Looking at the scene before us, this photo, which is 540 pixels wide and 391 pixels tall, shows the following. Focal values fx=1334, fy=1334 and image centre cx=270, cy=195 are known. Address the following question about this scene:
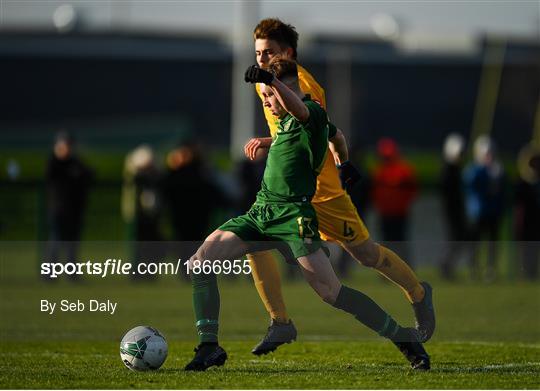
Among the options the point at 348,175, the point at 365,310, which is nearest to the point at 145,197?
the point at 348,175

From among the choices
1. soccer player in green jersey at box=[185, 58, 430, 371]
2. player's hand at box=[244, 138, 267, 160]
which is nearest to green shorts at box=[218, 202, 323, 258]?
soccer player in green jersey at box=[185, 58, 430, 371]

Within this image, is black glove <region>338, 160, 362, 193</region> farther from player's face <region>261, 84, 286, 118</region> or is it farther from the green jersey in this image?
player's face <region>261, 84, 286, 118</region>

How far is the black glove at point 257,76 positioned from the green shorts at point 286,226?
1.01 meters

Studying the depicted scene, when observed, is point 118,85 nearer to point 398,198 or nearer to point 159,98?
point 159,98

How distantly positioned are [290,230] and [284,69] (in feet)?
3.50

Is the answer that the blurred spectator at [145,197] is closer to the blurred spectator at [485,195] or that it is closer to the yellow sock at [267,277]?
the blurred spectator at [485,195]

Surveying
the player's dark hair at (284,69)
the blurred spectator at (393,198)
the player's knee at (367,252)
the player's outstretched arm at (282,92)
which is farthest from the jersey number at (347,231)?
the blurred spectator at (393,198)

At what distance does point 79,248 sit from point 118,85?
35.2m

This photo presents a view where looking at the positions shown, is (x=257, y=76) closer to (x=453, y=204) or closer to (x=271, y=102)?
(x=271, y=102)

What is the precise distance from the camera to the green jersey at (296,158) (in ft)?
29.1

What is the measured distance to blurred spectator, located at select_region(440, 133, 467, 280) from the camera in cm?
2062

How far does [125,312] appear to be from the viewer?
47.3 feet

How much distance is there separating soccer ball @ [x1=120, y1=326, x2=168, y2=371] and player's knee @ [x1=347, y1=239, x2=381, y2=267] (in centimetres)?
155

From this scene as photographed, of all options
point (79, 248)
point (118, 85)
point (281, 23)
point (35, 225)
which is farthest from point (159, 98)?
point (281, 23)
